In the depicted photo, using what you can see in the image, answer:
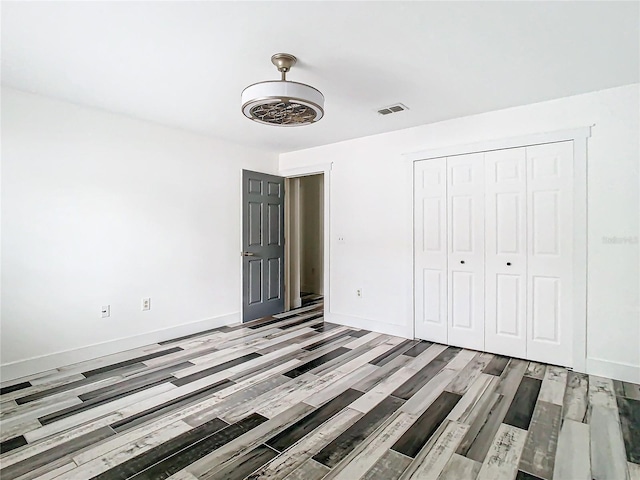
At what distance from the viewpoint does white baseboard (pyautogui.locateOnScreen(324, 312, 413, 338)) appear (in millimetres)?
4057

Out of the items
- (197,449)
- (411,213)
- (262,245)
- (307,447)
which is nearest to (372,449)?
(307,447)

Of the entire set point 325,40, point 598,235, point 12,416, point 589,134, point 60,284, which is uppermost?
point 325,40

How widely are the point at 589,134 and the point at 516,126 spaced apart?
23.1 inches

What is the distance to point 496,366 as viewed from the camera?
317cm

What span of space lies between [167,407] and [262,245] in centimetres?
283

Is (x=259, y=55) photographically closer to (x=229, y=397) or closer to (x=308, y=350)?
(x=229, y=397)

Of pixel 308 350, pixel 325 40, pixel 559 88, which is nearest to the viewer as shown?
pixel 325 40

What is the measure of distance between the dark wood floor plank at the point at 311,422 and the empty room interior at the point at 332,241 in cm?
2

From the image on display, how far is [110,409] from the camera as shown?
95.3 inches

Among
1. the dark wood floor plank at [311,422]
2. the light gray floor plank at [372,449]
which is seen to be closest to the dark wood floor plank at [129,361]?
the dark wood floor plank at [311,422]

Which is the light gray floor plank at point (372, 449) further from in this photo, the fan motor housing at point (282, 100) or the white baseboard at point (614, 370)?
the fan motor housing at point (282, 100)

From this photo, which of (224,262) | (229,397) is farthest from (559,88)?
(224,262)

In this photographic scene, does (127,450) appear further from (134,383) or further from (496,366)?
(496,366)

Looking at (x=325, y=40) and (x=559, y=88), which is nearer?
(x=325, y=40)
